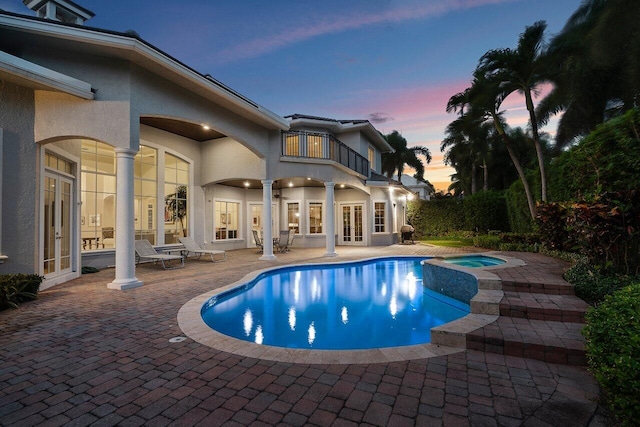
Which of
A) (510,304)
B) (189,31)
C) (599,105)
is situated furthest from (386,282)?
(599,105)

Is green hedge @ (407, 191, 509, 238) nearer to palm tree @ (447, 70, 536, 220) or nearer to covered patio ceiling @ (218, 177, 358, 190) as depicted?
palm tree @ (447, 70, 536, 220)

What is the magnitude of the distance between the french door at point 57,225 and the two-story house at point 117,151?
33 mm

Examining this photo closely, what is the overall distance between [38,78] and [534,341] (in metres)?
9.01

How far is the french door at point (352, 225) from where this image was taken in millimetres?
17391

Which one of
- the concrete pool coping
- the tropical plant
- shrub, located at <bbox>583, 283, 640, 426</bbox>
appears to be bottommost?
the concrete pool coping

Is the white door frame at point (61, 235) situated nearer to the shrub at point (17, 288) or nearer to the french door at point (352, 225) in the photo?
the shrub at point (17, 288)

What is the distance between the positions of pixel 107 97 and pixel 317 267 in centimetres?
754

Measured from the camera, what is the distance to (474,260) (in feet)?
34.3

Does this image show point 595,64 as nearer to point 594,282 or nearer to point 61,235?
point 594,282

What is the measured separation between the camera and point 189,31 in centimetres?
1310

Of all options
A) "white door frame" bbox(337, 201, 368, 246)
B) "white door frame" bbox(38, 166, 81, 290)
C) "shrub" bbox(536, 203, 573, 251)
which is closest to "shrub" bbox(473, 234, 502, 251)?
"shrub" bbox(536, 203, 573, 251)

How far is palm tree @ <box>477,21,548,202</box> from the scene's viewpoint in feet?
39.3

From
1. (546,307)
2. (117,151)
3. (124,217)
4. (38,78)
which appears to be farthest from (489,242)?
(38,78)

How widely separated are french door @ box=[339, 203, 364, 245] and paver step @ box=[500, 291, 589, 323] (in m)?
12.6
